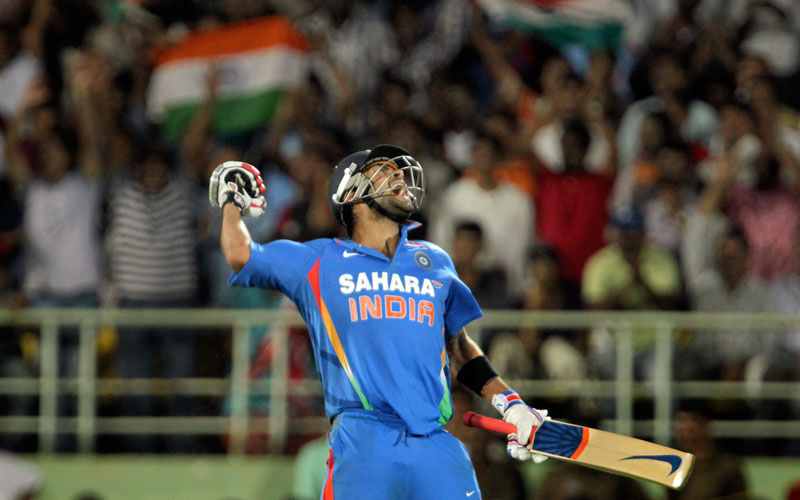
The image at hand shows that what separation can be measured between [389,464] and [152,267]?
18.4 ft

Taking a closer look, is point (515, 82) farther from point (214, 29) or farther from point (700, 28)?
point (214, 29)

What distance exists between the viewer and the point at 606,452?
6.37 m

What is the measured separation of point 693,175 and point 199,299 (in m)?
4.23

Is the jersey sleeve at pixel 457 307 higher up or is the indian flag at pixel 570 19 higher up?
the indian flag at pixel 570 19

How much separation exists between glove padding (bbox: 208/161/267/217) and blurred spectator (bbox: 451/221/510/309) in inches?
185

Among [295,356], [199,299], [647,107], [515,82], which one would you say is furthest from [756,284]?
[199,299]

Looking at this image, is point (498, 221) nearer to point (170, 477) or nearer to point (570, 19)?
point (570, 19)

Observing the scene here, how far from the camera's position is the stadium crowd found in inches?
440

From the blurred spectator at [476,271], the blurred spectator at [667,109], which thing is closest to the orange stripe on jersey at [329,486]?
the blurred spectator at [476,271]

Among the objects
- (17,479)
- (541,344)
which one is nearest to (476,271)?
(541,344)

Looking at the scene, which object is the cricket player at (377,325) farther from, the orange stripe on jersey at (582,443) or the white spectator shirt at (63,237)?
the white spectator shirt at (63,237)

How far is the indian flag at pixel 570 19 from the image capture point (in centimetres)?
1310

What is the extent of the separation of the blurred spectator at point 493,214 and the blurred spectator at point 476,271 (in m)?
0.13

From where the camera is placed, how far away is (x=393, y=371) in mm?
6117
